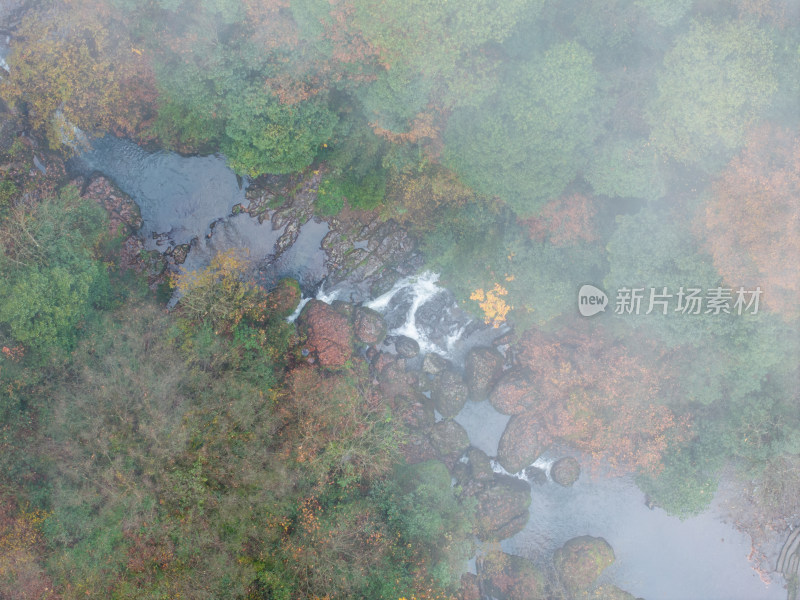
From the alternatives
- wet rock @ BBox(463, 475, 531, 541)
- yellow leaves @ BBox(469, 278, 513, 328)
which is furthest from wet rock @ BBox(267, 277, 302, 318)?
wet rock @ BBox(463, 475, 531, 541)

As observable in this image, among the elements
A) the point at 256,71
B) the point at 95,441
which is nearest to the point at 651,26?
the point at 256,71

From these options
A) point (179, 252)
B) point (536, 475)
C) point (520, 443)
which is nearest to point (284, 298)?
point (179, 252)

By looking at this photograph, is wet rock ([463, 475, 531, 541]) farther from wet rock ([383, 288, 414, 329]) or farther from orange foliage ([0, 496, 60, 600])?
orange foliage ([0, 496, 60, 600])

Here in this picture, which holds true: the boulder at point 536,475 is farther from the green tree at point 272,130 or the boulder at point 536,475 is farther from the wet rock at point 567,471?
the green tree at point 272,130

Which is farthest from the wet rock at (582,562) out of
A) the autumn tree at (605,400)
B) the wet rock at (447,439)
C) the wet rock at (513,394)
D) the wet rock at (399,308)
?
the wet rock at (399,308)

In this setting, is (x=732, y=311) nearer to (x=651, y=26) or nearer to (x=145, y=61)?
(x=651, y=26)

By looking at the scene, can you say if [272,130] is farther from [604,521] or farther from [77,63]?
[604,521]
